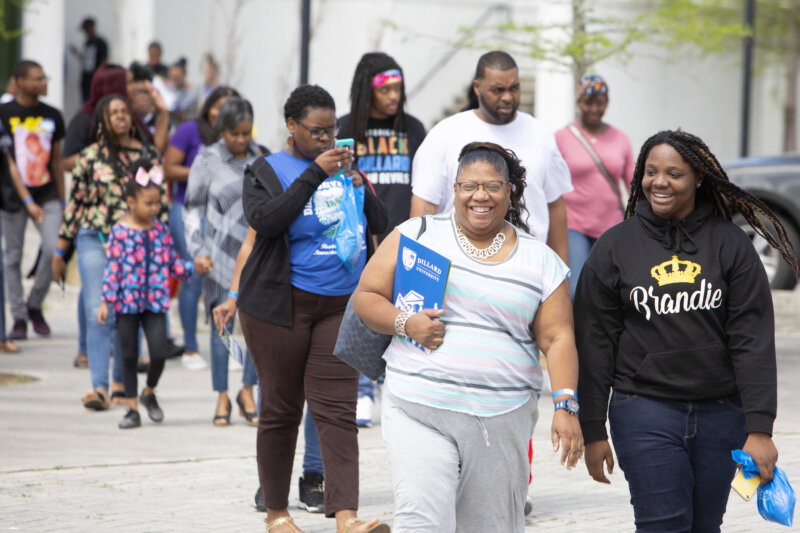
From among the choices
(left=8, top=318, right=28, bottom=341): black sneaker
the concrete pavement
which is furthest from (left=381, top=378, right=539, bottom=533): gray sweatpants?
(left=8, top=318, right=28, bottom=341): black sneaker

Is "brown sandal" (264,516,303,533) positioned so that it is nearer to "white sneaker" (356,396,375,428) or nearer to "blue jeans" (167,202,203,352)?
"white sneaker" (356,396,375,428)

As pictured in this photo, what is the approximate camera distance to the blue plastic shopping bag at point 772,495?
390 centimetres

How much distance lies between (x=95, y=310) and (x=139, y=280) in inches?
28.8

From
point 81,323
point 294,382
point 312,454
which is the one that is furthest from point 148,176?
point 294,382

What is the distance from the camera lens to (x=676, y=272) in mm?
4047

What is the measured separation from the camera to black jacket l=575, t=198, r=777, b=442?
13.2ft

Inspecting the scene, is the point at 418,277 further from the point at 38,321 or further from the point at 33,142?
the point at 38,321

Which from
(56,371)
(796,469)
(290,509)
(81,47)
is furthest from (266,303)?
(81,47)

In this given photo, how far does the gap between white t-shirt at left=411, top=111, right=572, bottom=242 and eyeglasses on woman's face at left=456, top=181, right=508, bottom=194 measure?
1.80 metres

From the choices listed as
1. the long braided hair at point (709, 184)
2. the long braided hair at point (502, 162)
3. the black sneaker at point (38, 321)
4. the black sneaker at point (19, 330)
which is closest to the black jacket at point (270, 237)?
the long braided hair at point (502, 162)

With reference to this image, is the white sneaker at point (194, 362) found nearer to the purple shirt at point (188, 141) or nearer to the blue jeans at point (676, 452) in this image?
the purple shirt at point (188, 141)

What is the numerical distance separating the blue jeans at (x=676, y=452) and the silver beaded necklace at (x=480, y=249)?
0.65 meters

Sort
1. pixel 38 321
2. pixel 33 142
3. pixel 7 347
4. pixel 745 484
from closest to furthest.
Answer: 1. pixel 745 484
2. pixel 7 347
3. pixel 33 142
4. pixel 38 321

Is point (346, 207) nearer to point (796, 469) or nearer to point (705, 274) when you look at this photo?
point (705, 274)
